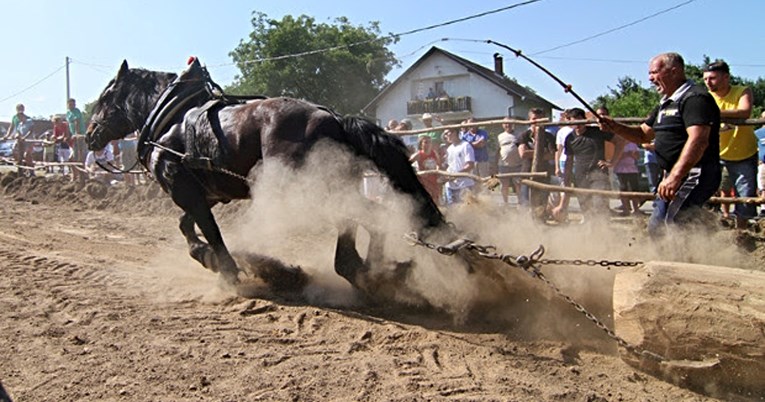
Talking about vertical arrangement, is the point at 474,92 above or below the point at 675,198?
above

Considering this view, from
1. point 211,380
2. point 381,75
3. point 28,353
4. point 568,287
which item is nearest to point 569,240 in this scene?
point 568,287

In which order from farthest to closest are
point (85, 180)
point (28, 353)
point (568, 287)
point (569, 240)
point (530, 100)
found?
point (530, 100)
point (85, 180)
point (569, 240)
point (568, 287)
point (28, 353)

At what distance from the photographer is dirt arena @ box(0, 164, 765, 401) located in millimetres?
3264

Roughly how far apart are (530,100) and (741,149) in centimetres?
3244

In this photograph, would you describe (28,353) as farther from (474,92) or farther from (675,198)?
(474,92)

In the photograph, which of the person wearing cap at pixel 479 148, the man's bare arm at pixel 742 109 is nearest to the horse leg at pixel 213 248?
the man's bare arm at pixel 742 109

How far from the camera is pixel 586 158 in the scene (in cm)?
792

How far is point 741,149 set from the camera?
6.13 metres

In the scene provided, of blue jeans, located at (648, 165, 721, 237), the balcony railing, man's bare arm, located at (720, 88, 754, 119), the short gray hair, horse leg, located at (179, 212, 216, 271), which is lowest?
horse leg, located at (179, 212, 216, 271)

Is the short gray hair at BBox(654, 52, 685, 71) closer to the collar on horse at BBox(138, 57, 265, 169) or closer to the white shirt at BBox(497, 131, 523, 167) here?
the collar on horse at BBox(138, 57, 265, 169)

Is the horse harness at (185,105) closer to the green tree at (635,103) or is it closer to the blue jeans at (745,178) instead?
the blue jeans at (745,178)

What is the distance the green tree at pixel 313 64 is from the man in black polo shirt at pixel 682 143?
41334 millimetres

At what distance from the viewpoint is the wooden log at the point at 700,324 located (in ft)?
10.2

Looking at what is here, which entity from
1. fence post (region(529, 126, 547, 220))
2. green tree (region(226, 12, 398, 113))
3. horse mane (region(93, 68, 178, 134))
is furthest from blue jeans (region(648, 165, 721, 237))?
green tree (region(226, 12, 398, 113))
